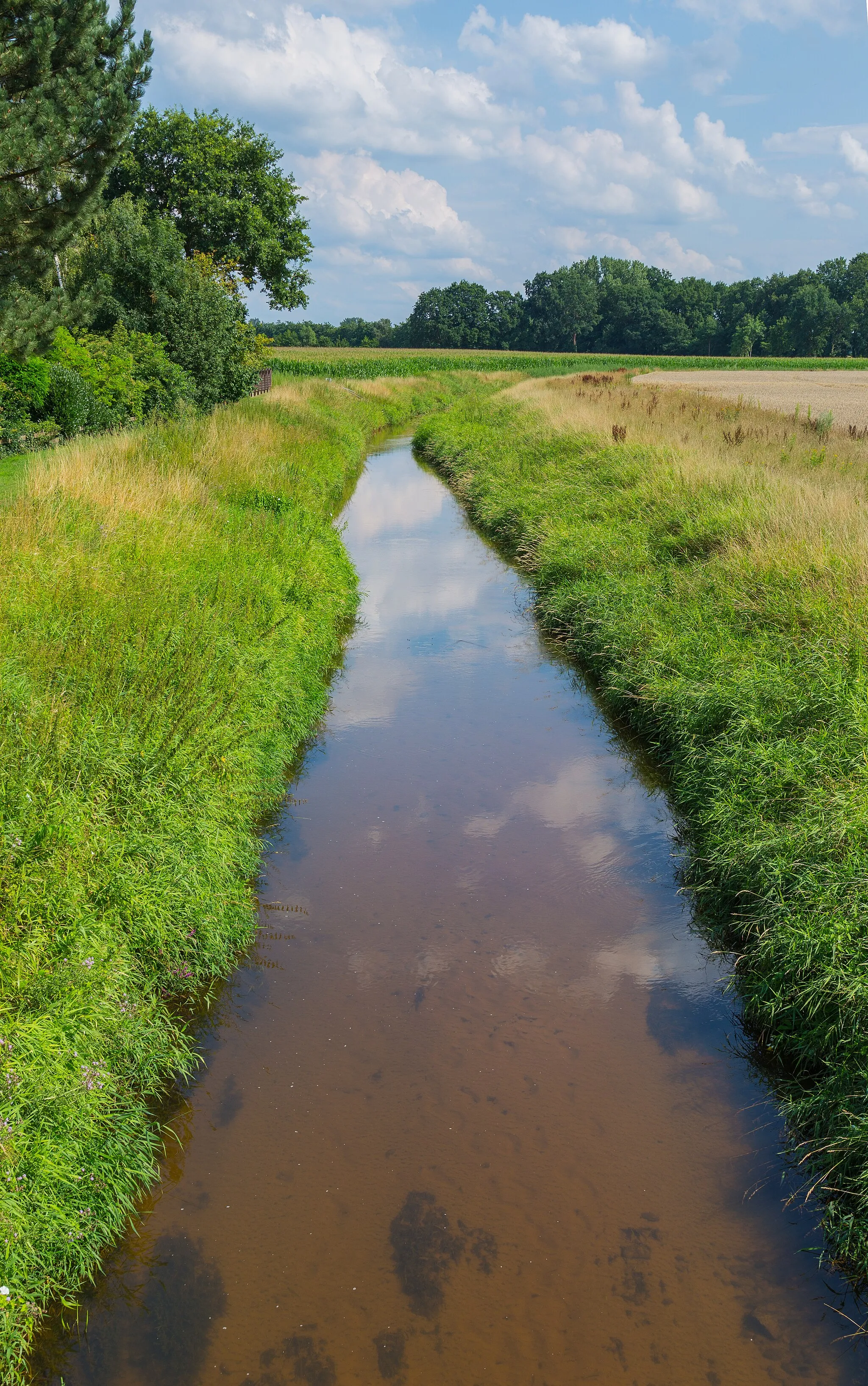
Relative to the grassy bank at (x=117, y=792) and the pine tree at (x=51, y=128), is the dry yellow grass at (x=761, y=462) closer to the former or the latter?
the grassy bank at (x=117, y=792)

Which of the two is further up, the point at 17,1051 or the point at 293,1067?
the point at 17,1051

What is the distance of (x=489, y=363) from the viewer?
67500 millimetres

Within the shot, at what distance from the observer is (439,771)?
7.20 m

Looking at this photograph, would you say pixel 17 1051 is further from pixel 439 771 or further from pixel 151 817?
pixel 439 771

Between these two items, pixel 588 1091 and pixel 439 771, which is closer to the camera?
pixel 588 1091

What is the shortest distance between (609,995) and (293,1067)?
168 cm

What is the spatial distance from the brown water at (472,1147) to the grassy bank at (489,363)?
36904 millimetres

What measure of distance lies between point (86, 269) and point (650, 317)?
102 m

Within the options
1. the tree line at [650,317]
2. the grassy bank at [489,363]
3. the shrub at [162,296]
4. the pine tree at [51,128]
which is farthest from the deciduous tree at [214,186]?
the tree line at [650,317]

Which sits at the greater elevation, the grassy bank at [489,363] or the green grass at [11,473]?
the grassy bank at [489,363]

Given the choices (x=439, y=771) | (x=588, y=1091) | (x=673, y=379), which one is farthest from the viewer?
(x=673, y=379)

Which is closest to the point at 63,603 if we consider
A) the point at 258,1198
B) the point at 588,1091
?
the point at 258,1198

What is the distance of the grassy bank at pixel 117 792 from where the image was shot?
3215mm

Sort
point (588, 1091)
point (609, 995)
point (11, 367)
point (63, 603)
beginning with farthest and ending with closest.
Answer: point (11, 367), point (63, 603), point (609, 995), point (588, 1091)
